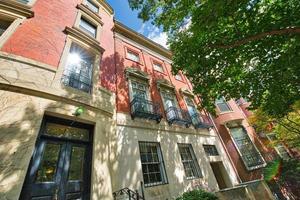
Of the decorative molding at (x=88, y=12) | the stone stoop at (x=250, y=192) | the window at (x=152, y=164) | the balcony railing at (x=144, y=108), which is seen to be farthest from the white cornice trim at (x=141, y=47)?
the stone stoop at (x=250, y=192)

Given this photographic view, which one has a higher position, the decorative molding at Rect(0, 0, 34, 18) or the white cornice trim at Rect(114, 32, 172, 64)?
the white cornice trim at Rect(114, 32, 172, 64)

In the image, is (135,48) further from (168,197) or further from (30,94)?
(168,197)

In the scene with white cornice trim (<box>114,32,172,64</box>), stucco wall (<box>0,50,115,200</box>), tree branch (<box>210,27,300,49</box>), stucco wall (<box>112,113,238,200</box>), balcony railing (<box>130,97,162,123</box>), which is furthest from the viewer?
white cornice trim (<box>114,32,172,64</box>)

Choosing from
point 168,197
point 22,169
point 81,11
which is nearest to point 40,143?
point 22,169

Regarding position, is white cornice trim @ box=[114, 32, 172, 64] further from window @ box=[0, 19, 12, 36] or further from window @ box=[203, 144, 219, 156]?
window @ box=[203, 144, 219, 156]

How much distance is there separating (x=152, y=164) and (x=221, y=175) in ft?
22.4

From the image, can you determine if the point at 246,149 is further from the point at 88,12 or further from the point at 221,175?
the point at 88,12

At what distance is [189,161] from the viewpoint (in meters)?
9.53

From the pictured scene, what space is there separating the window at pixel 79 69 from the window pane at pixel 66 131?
1.84 metres

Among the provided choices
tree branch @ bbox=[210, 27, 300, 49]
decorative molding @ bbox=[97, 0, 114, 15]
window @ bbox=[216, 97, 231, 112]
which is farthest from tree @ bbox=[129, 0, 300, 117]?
window @ bbox=[216, 97, 231, 112]

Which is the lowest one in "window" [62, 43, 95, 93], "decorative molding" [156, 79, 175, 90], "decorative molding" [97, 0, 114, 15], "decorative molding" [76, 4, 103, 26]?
"window" [62, 43, 95, 93]

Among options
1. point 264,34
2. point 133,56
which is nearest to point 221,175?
point 264,34

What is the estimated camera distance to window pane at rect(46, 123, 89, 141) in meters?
5.22

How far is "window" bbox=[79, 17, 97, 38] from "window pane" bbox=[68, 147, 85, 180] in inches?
281
